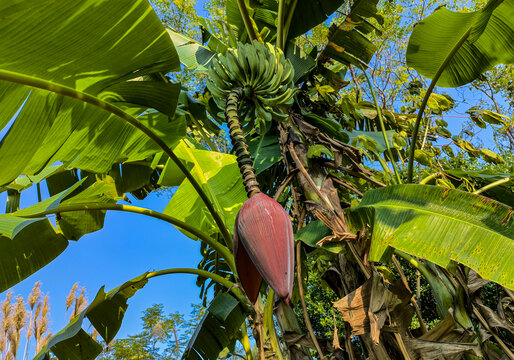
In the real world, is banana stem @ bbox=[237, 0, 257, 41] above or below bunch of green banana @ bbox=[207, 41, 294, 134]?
above

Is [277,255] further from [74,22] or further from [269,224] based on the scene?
[74,22]

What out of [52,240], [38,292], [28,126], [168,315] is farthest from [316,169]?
[38,292]

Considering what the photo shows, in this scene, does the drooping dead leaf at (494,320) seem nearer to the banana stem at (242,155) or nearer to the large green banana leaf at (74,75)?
the banana stem at (242,155)

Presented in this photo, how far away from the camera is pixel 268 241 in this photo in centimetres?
40

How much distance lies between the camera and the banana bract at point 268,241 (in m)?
0.39

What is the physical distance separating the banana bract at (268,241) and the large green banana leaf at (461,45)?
940 millimetres

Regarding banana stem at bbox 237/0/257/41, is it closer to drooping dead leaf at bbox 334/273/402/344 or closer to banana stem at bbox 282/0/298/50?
banana stem at bbox 282/0/298/50

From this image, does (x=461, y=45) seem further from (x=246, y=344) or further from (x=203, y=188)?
(x=246, y=344)

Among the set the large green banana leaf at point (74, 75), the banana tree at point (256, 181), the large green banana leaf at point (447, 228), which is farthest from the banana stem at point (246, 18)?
the large green banana leaf at point (447, 228)

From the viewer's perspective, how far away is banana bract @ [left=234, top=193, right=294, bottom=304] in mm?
386

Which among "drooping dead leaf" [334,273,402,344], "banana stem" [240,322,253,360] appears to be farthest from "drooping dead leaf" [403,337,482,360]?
"banana stem" [240,322,253,360]

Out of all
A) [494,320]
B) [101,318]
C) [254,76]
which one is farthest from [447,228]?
[101,318]

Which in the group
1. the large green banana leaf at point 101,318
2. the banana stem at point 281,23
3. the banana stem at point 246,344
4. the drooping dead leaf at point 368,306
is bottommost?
the drooping dead leaf at point 368,306

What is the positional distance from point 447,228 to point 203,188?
0.90 m
